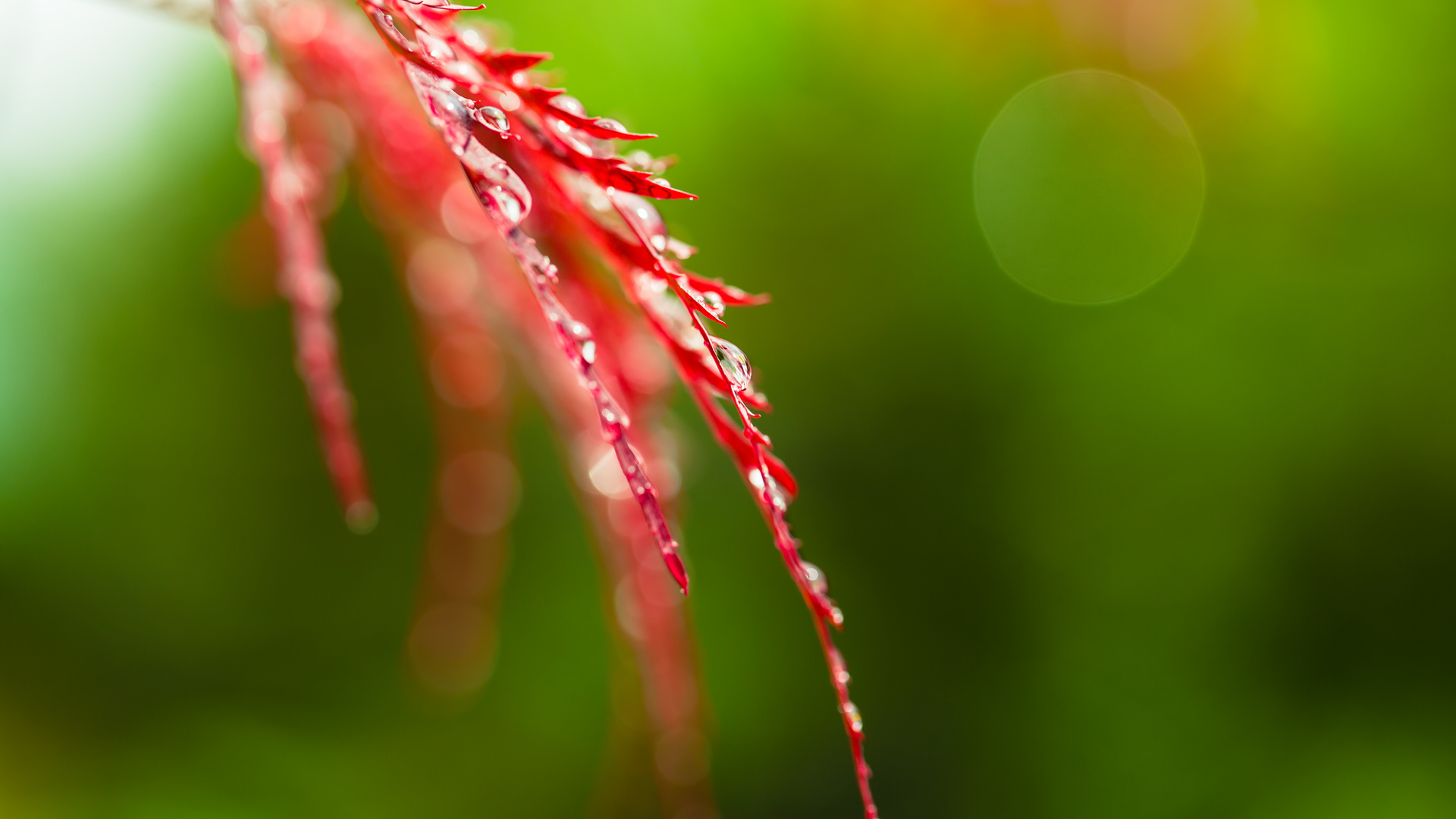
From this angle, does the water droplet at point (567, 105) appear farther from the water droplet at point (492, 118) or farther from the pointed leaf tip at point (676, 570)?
the pointed leaf tip at point (676, 570)

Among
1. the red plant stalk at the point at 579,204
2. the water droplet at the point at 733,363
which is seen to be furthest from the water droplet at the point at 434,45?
the water droplet at the point at 733,363

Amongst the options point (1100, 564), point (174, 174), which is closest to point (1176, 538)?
point (1100, 564)

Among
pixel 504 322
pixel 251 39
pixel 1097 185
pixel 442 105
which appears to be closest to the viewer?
pixel 442 105

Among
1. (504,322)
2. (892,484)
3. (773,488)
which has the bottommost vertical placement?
(892,484)

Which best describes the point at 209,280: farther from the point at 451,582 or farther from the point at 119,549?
the point at 451,582

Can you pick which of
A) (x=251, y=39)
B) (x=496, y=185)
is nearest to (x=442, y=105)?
(x=496, y=185)

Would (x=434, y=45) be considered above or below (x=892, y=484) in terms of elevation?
above

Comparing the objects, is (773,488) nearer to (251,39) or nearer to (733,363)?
(733,363)
